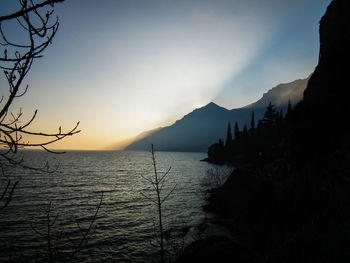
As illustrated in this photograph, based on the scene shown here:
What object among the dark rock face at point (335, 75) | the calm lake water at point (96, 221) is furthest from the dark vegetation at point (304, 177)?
the calm lake water at point (96, 221)

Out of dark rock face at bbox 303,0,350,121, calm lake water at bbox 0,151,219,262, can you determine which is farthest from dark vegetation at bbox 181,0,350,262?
A: calm lake water at bbox 0,151,219,262

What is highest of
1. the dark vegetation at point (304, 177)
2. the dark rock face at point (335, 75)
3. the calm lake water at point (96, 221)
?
the dark rock face at point (335, 75)

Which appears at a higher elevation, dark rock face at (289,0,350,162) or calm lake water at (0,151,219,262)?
dark rock face at (289,0,350,162)

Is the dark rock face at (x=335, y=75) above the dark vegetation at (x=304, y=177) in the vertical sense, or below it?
above

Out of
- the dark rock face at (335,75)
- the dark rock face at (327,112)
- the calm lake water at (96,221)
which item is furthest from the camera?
the dark rock face at (335,75)

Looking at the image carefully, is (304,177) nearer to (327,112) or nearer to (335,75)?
(327,112)

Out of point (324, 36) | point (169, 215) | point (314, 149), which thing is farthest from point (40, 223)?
point (324, 36)

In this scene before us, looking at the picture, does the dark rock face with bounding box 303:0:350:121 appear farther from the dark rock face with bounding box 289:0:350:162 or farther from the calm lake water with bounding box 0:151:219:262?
Result: the calm lake water with bounding box 0:151:219:262

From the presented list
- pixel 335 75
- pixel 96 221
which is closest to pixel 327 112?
pixel 335 75

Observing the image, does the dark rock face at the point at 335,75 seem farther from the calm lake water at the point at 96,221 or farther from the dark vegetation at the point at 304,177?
the calm lake water at the point at 96,221

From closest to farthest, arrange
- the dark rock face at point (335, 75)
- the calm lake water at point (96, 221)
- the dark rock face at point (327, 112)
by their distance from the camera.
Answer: the calm lake water at point (96, 221) < the dark rock face at point (327, 112) < the dark rock face at point (335, 75)

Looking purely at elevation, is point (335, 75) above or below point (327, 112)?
above

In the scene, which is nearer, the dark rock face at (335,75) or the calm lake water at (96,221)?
the calm lake water at (96,221)

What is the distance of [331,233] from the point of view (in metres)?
4.68
